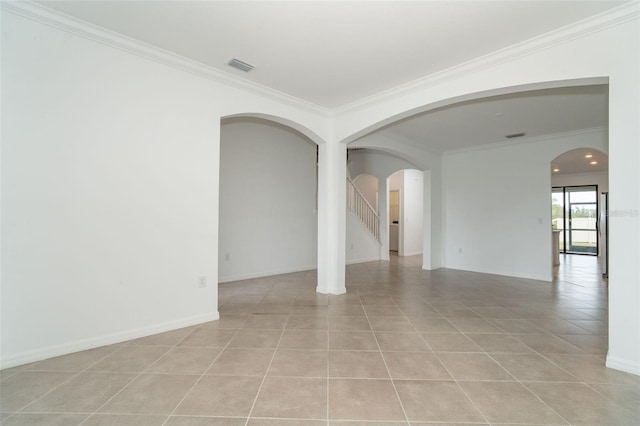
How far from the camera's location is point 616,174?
2328mm

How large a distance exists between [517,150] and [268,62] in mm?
5749

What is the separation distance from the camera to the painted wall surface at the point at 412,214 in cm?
930

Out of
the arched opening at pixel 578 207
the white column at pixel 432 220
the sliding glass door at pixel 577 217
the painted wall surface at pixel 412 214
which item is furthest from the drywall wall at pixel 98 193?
the sliding glass door at pixel 577 217

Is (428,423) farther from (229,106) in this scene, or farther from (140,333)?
(229,106)

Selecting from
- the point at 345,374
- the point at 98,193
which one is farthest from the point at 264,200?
the point at 345,374

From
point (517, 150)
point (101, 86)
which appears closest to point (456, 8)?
point (101, 86)

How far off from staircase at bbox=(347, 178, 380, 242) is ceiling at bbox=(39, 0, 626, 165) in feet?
13.7

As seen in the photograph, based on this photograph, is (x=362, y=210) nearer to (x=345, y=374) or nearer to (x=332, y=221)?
(x=332, y=221)

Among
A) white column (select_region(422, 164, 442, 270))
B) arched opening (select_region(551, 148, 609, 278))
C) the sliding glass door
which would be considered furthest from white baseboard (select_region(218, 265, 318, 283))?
the sliding glass door

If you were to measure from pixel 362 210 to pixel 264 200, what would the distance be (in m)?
3.36

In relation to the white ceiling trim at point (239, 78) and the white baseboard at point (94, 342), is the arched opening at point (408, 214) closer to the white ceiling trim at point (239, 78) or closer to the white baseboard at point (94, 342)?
the white ceiling trim at point (239, 78)

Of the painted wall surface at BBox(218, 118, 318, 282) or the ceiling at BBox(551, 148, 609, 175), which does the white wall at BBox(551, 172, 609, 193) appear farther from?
the painted wall surface at BBox(218, 118, 318, 282)

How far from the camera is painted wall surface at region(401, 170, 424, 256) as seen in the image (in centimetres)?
930

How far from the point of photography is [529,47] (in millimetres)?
2676
